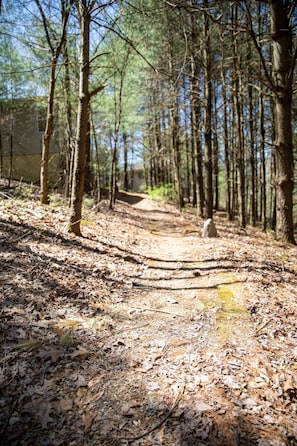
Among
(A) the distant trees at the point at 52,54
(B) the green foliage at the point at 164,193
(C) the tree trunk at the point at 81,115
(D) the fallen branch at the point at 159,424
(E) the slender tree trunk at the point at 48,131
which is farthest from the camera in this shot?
(B) the green foliage at the point at 164,193

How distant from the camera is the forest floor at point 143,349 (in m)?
1.78

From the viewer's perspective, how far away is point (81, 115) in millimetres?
5625

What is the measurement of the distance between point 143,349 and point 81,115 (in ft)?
15.8

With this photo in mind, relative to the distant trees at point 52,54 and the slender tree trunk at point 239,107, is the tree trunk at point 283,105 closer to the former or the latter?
the slender tree trunk at point 239,107

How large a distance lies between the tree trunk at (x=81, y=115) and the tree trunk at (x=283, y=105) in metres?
3.83

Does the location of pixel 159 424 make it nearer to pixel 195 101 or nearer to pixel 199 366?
pixel 199 366

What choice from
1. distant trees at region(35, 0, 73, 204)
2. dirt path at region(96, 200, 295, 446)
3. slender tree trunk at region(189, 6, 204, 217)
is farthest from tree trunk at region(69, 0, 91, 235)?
slender tree trunk at region(189, 6, 204, 217)

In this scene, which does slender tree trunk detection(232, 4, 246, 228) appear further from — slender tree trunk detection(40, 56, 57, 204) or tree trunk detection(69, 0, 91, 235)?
slender tree trunk detection(40, 56, 57, 204)

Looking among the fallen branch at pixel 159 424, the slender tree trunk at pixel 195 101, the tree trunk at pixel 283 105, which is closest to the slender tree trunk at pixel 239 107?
the slender tree trunk at pixel 195 101

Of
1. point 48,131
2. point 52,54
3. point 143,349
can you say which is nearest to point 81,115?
point 48,131

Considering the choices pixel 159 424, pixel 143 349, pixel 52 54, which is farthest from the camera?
pixel 52 54

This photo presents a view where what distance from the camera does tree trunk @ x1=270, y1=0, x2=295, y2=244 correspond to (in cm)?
549

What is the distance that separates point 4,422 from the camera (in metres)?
1.72

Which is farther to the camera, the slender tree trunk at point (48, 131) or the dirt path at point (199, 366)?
the slender tree trunk at point (48, 131)
